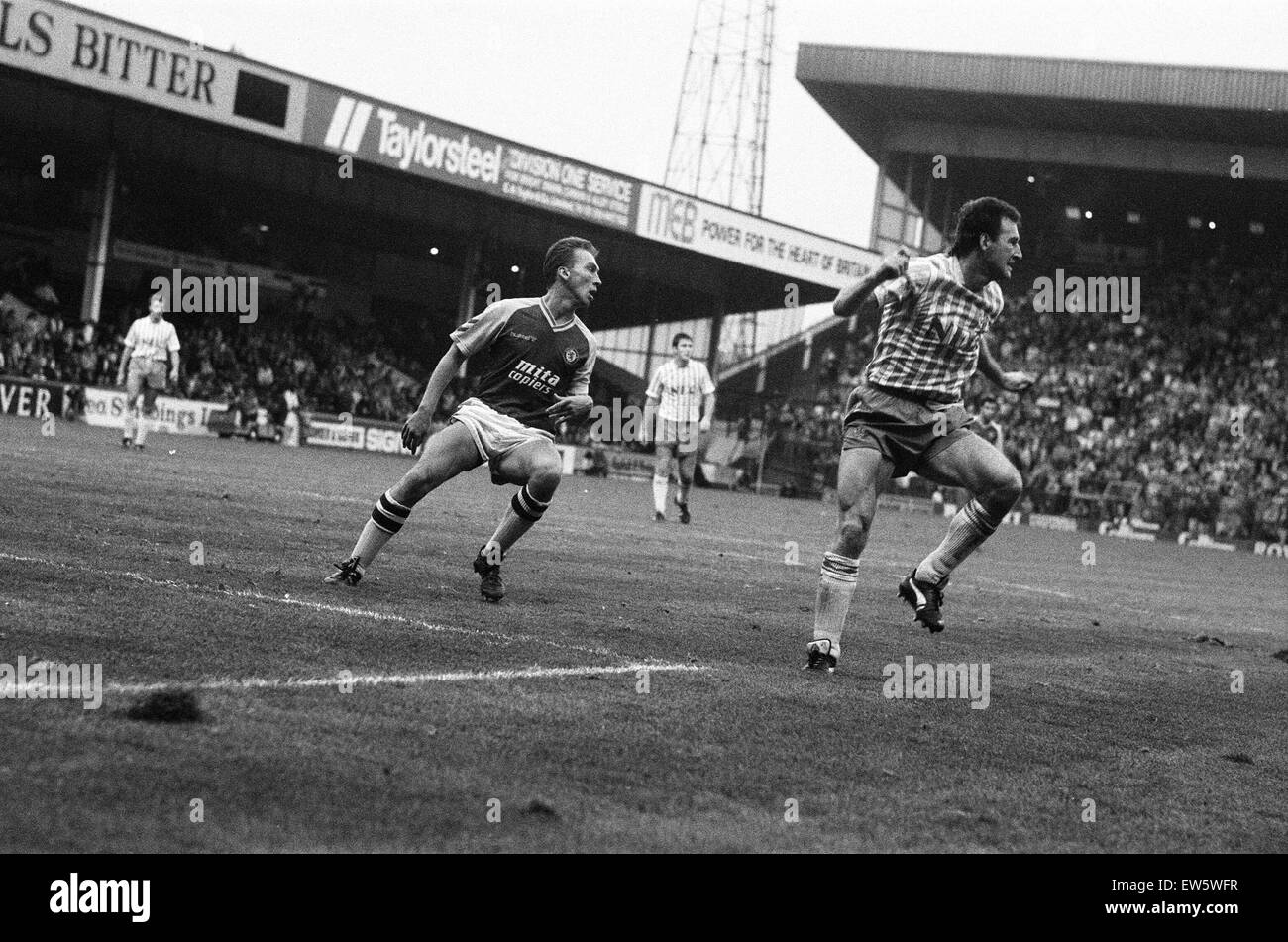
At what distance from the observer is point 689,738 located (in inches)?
197

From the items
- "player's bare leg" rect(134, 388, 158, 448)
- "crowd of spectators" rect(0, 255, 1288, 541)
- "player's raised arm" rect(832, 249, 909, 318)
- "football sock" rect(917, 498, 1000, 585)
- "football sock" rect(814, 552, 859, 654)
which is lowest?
"football sock" rect(814, 552, 859, 654)

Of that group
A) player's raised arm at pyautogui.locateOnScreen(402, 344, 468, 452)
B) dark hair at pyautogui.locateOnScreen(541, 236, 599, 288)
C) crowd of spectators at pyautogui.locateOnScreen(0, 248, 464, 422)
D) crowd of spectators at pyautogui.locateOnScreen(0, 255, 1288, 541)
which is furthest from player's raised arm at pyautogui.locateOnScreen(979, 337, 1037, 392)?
crowd of spectators at pyautogui.locateOnScreen(0, 255, 1288, 541)

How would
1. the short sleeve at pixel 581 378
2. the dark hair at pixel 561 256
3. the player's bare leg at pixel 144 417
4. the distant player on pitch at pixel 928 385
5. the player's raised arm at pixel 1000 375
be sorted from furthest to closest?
the player's bare leg at pixel 144 417, the short sleeve at pixel 581 378, the dark hair at pixel 561 256, the player's raised arm at pixel 1000 375, the distant player on pitch at pixel 928 385

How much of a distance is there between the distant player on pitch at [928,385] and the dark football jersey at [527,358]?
1.92 metres

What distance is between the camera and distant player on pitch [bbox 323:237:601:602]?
332 inches

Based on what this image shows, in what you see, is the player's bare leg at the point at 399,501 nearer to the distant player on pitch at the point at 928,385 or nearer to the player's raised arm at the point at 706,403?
the distant player on pitch at the point at 928,385

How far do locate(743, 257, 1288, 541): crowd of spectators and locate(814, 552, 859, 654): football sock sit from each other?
33.9 meters

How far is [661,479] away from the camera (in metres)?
19.2

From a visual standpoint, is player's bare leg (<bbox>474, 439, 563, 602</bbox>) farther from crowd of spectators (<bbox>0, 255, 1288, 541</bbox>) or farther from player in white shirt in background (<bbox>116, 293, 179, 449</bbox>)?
crowd of spectators (<bbox>0, 255, 1288, 541</bbox>)

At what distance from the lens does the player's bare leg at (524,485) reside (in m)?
8.59

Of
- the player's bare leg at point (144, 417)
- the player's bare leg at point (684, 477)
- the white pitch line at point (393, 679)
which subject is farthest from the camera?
the player's bare leg at point (144, 417)

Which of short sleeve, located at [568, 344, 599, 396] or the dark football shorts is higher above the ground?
short sleeve, located at [568, 344, 599, 396]

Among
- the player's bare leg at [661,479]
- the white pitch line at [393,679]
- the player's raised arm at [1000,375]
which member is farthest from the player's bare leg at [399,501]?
the player's bare leg at [661,479]
